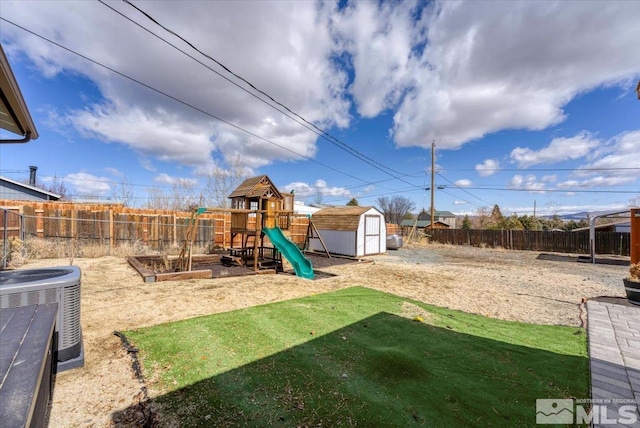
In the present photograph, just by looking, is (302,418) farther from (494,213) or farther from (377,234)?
(494,213)

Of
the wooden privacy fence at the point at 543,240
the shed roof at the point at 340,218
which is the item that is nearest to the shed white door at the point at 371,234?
the shed roof at the point at 340,218

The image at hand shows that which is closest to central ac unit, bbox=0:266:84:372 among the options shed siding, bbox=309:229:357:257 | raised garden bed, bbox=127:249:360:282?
raised garden bed, bbox=127:249:360:282

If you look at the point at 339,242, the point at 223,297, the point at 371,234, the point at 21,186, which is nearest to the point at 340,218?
the point at 339,242

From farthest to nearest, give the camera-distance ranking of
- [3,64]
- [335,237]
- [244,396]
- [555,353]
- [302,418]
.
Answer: [335,237] → [555,353] → [244,396] → [302,418] → [3,64]

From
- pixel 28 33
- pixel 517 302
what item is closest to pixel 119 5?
pixel 28 33

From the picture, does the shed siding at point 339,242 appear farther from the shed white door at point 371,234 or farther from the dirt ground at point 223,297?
the dirt ground at point 223,297

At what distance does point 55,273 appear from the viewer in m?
2.94

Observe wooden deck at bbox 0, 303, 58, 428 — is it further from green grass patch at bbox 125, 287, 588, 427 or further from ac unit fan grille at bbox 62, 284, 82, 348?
green grass patch at bbox 125, 287, 588, 427

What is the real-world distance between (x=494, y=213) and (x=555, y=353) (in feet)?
109

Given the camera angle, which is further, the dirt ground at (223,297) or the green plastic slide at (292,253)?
the green plastic slide at (292,253)

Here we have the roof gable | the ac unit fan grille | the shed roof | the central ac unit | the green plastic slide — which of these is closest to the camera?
the central ac unit

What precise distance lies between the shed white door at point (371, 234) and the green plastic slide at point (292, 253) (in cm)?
588

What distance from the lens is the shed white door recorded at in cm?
1473

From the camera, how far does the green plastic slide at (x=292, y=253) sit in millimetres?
8805
